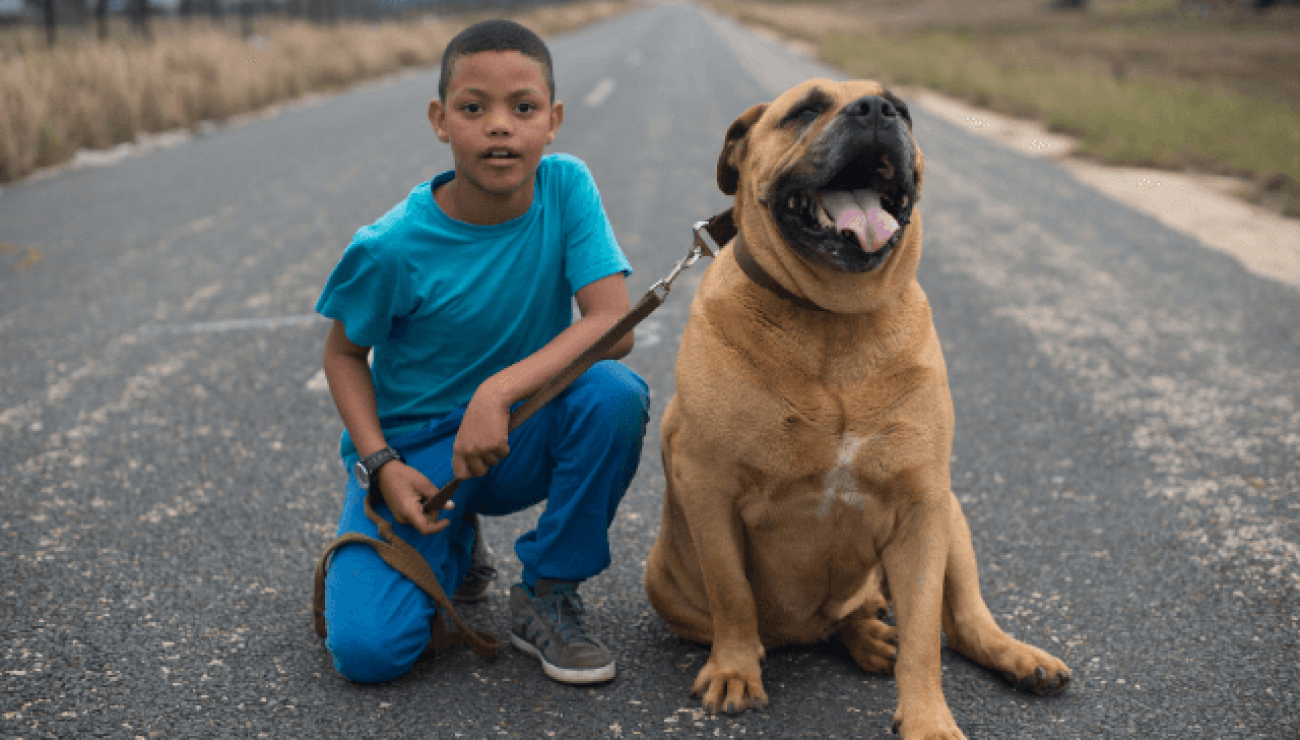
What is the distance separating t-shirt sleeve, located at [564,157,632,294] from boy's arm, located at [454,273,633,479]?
1.2 inches

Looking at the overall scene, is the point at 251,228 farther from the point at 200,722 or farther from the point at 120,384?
the point at 200,722

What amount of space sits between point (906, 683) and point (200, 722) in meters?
1.48

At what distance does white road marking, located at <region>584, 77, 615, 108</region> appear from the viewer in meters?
14.4

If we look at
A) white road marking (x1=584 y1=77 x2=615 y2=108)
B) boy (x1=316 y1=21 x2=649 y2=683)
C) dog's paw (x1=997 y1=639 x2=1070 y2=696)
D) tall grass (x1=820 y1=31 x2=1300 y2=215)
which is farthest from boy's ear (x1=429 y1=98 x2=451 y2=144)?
white road marking (x1=584 y1=77 x2=615 y2=108)

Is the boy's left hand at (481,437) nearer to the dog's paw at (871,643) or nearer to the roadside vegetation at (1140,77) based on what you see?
the dog's paw at (871,643)

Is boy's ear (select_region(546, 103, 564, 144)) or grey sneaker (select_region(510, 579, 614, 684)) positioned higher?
boy's ear (select_region(546, 103, 564, 144))

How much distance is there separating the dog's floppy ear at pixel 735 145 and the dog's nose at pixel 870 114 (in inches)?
12.5

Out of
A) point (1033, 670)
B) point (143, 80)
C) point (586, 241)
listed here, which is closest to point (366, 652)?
point (586, 241)

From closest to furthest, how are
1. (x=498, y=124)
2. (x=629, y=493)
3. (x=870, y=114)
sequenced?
(x=870, y=114) < (x=498, y=124) < (x=629, y=493)

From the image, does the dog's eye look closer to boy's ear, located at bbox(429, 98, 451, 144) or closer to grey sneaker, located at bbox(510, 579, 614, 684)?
boy's ear, located at bbox(429, 98, 451, 144)

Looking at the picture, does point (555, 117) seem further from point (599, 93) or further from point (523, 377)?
point (599, 93)

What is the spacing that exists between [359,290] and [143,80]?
1151 cm

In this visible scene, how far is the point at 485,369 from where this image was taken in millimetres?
2506

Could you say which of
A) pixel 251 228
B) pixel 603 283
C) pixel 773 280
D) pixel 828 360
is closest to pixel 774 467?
pixel 828 360
